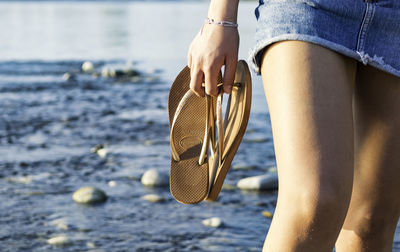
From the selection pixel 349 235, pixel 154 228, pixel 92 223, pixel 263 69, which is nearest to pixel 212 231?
pixel 154 228

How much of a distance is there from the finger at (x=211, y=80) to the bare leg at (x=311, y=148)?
0.21 m

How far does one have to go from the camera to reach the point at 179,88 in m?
2.16

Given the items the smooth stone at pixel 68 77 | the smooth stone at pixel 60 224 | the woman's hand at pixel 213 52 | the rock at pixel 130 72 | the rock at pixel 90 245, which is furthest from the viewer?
the rock at pixel 130 72

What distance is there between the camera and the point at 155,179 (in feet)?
12.9

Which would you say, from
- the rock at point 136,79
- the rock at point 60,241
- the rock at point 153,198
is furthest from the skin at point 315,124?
the rock at point 136,79

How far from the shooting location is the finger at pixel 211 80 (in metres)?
1.73

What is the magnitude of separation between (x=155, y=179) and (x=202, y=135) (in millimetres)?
1809

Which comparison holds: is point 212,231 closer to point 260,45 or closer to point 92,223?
point 92,223

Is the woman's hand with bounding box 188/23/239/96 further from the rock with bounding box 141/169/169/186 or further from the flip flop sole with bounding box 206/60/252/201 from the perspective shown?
the rock with bounding box 141/169/169/186

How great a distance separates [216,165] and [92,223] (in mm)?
1405

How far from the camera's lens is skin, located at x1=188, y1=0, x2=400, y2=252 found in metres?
1.47

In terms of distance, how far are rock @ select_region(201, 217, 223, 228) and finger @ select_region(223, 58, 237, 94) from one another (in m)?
1.47

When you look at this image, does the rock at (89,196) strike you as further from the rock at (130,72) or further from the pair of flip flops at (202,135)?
the rock at (130,72)

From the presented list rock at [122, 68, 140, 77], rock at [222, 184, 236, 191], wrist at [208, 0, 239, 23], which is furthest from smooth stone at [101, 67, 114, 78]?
wrist at [208, 0, 239, 23]
